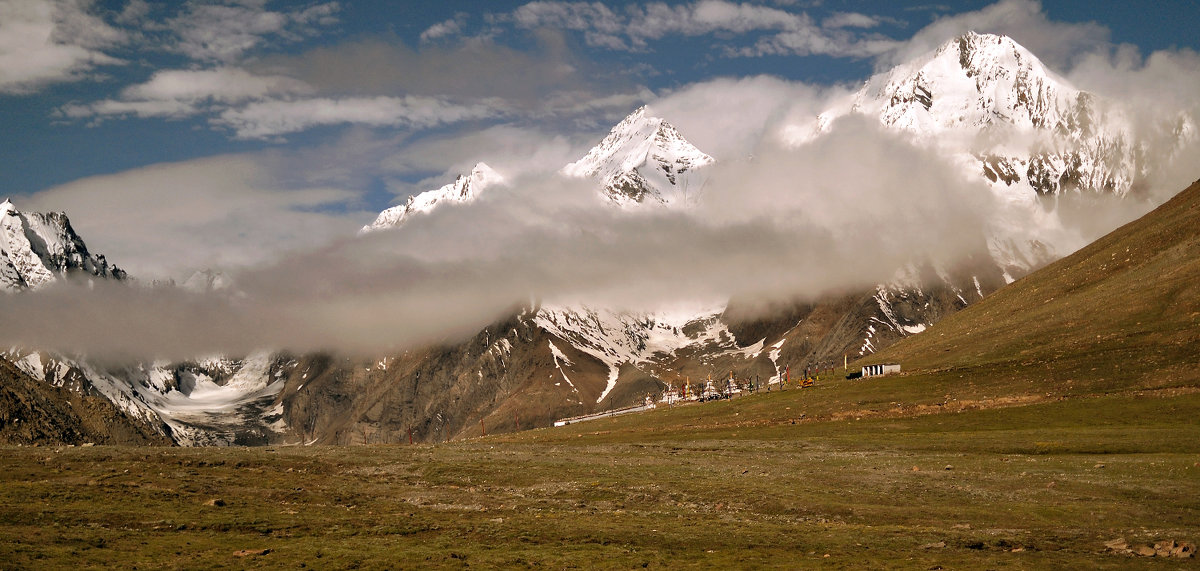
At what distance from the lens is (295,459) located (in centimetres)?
6188

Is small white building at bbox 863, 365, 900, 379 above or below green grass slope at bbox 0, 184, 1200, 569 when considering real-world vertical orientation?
above

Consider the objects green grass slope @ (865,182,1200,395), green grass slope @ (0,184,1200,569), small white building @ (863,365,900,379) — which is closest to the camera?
green grass slope @ (0,184,1200,569)

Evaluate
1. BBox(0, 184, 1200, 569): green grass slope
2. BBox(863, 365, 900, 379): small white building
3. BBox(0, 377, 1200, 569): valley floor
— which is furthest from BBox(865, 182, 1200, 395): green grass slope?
BBox(0, 377, 1200, 569): valley floor

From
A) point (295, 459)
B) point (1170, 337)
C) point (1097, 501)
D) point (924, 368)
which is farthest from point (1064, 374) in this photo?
point (295, 459)

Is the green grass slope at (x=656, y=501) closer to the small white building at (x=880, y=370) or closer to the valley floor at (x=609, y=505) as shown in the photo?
the valley floor at (x=609, y=505)

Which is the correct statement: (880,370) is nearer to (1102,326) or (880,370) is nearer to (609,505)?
(1102,326)

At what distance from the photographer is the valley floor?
37344 mm

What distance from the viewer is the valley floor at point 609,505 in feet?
123

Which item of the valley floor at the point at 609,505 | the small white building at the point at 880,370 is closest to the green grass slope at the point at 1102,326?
the small white building at the point at 880,370

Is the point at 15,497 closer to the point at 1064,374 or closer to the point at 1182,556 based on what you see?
the point at 1182,556

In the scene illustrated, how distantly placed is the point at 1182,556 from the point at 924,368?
128 meters

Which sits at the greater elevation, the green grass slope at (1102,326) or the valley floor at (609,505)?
the green grass slope at (1102,326)

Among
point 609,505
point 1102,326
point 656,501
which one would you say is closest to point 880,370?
point 1102,326

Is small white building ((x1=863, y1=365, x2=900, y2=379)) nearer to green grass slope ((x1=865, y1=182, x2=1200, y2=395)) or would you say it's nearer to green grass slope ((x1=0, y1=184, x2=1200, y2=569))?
green grass slope ((x1=865, y1=182, x2=1200, y2=395))
